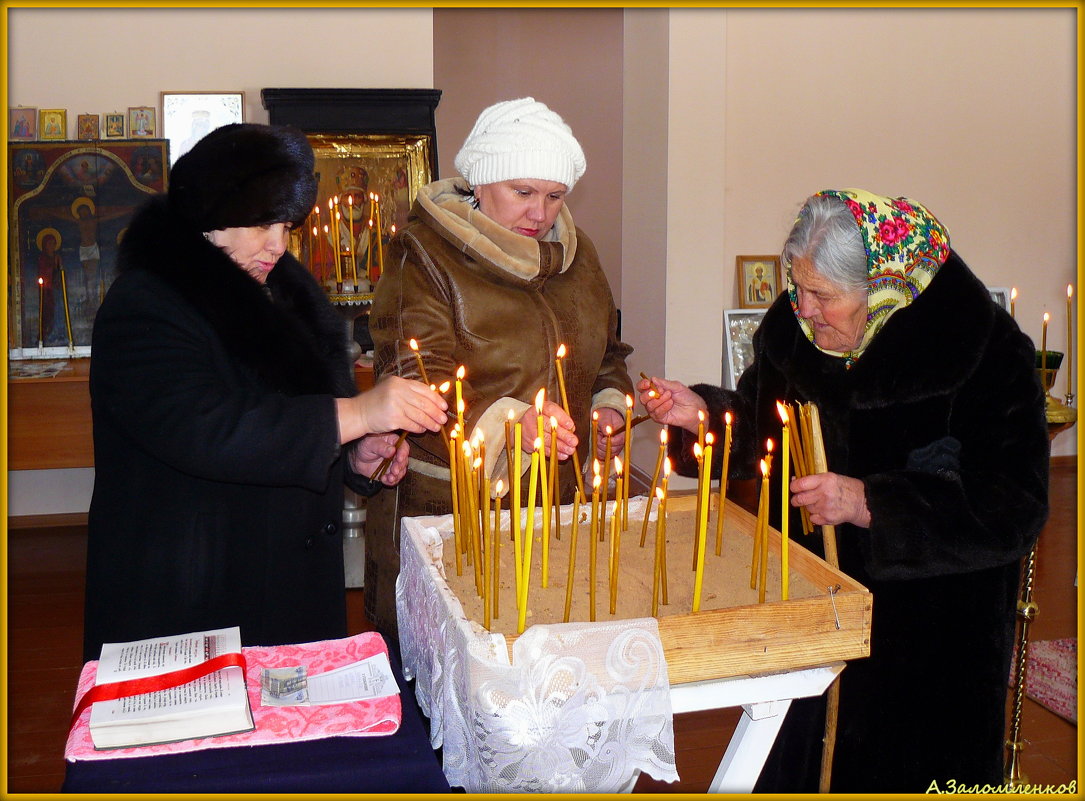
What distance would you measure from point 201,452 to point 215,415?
0.06m

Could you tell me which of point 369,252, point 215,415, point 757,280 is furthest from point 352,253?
point 215,415

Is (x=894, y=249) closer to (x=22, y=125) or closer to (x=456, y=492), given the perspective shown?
(x=456, y=492)

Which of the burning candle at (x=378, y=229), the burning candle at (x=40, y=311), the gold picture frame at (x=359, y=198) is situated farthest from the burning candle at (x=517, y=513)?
the burning candle at (x=40, y=311)

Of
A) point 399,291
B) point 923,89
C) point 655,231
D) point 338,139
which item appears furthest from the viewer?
point 923,89

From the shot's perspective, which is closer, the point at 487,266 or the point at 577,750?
the point at 577,750

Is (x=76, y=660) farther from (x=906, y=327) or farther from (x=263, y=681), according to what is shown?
(x=906, y=327)

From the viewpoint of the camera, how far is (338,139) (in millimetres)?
4812

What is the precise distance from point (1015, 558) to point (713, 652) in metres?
0.73

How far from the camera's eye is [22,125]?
15.8 feet

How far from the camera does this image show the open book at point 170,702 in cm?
131

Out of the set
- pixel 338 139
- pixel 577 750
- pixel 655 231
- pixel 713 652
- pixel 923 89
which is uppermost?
pixel 923 89

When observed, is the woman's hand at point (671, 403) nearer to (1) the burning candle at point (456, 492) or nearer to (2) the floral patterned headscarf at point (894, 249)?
(2) the floral patterned headscarf at point (894, 249)

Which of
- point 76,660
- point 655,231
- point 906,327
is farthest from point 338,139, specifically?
point 906,327

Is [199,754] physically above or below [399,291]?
below
